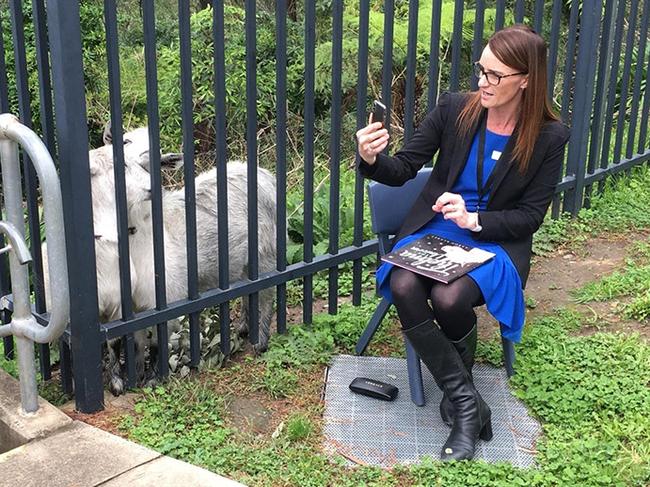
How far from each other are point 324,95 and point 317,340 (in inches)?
202

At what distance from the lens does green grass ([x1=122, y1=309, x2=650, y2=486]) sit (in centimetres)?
321

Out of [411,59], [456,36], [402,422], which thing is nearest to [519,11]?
[456,36]

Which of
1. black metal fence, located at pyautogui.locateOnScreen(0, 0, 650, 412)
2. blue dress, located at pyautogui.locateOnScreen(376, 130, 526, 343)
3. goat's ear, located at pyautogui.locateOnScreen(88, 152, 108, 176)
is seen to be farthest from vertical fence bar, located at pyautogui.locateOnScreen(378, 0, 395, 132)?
goat's ear, located at pyautogui.locateOnScreen(88, 152, 108, 176)

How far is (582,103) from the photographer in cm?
583

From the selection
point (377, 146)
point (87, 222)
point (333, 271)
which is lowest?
point (333, 271)

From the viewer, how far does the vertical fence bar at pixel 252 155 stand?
12.3 ft

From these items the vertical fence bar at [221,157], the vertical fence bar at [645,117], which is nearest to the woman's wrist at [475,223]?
the vertical fence bar at [221,157]

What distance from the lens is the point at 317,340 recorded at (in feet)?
14.1

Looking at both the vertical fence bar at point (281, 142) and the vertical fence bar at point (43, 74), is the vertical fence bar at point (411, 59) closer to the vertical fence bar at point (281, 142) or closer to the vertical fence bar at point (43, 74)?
the vertical fence bar at point (281, 142)

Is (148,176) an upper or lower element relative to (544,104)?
lower

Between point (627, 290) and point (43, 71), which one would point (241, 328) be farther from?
point (627, 290)

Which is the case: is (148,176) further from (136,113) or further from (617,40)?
(136,113)

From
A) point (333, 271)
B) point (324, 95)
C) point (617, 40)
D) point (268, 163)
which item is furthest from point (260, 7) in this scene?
point (333, 271)

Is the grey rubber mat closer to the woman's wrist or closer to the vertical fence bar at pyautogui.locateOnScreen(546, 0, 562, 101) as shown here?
the woman's wrist
